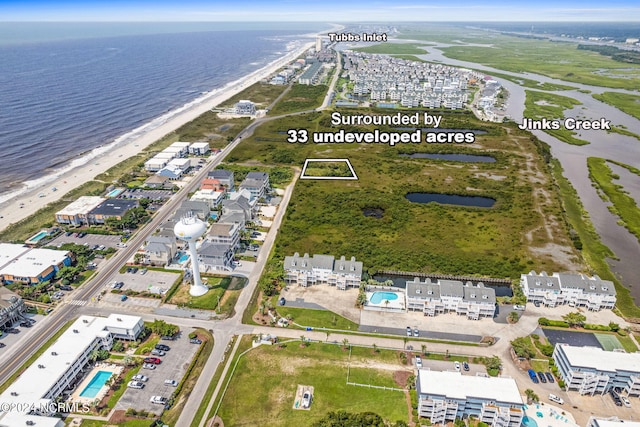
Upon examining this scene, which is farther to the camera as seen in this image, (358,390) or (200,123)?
(200,123)

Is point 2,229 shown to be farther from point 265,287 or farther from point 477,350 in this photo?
point 477,350

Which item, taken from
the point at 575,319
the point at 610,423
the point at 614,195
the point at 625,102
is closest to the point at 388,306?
the point at 575,319

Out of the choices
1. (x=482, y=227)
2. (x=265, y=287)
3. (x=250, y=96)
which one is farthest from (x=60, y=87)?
(x=482, y=227)

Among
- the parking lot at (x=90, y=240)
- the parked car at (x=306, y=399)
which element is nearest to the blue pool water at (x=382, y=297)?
the parked car at (x=306, y=399)

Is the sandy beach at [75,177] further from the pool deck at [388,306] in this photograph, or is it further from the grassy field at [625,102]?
the grassy field at [625,102]

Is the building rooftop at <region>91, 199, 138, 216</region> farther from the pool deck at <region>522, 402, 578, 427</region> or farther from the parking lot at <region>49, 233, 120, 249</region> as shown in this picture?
the pool deck at <region>522, 402, 578, 427</region>

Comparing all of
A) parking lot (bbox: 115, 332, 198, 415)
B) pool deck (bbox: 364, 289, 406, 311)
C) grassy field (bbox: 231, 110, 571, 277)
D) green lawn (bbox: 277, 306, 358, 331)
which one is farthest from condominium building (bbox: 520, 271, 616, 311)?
parking lot (bbox: 115, 332, 198, 415)
